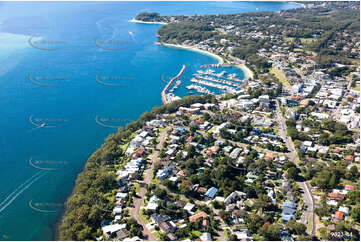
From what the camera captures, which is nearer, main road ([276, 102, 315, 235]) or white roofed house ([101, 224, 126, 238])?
white roofed house ([101, 224, 126, 238])

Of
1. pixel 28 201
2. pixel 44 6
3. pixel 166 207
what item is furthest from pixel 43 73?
pixel 44 6

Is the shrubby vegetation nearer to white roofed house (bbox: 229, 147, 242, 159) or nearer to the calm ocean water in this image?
the calm ocean water

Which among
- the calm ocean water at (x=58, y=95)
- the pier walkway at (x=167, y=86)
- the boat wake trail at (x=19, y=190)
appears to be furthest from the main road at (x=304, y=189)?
the boat wake trail at (x=19, y=190)

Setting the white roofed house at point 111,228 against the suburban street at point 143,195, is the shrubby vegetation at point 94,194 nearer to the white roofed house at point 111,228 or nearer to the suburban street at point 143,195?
the white roofed house at point 111,228

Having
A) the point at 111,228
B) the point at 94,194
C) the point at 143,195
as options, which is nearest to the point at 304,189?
the point at 143,195

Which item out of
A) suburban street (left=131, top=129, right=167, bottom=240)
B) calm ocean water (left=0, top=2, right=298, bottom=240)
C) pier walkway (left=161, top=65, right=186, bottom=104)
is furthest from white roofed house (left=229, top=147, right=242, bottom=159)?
pier walkway (left=161, top=65, right=186, bottom=104)

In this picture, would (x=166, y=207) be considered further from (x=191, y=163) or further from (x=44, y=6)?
(x=44, y=6)
